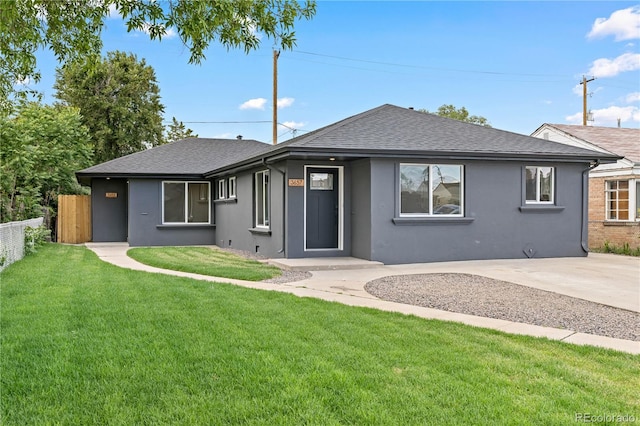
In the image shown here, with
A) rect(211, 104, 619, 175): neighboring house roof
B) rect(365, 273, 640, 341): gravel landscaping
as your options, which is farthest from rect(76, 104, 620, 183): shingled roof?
rect(365, 273, 640, 341): gravel landscaping

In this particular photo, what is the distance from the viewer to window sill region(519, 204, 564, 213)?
1246 centimetres

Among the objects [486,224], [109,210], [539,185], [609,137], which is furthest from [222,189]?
[609,137]

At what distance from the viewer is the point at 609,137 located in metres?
18.5

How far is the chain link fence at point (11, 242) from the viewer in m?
9.11

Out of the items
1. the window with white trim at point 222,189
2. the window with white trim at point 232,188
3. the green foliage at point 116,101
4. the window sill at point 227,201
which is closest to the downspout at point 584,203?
the window sill at point 227,201

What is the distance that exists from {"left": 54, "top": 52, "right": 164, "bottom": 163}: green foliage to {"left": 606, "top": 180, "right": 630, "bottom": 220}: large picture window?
24695 millimetres

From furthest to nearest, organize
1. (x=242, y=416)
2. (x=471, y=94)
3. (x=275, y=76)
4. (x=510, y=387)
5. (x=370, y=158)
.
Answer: (x=471, y=94)
(x=275, y=76)
(x=370, y=158)
(x=510, y=387)
(x=242, y=416)

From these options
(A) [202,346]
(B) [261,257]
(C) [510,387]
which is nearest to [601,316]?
(C) [510,387]

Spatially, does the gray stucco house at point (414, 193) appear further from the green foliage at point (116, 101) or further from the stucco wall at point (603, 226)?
the green foliage at point (116, 101)

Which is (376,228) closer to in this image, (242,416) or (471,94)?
(242,416)

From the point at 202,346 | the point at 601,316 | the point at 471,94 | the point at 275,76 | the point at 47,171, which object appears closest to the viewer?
the point at 202,346

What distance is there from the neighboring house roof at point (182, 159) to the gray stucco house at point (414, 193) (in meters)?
3.96

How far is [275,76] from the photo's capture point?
71.1ft

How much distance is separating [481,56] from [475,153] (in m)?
13.7
